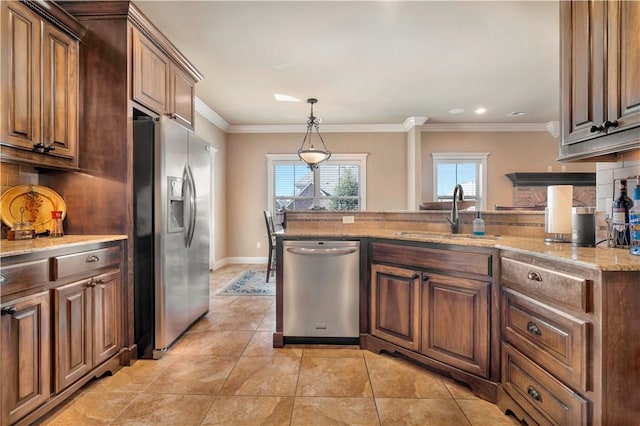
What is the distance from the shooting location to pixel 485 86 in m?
4.24

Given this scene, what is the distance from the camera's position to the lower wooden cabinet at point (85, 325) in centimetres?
170

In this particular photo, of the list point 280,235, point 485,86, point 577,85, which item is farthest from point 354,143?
point 577,85

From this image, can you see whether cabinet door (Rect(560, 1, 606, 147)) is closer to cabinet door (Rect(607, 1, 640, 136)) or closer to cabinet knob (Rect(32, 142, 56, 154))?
cabinet door (Rect(607, 1, 640, 136))

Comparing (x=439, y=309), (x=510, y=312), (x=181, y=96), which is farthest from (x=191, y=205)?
(x=510, y=312)

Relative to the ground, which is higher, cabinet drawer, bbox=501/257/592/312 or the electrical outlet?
the electrical outlet

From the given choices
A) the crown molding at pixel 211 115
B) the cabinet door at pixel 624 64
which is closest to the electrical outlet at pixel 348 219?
the cabinet door at pixel 624 64

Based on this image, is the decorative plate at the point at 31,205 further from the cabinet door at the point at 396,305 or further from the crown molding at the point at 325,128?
the crown molding at the point at 325,128

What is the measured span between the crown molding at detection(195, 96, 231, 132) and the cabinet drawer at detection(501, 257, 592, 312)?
4.60m

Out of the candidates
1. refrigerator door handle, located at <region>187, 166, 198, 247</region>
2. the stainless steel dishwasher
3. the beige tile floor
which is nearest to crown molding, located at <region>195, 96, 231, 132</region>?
refrigerator door handle, located at <region>187, 166, 198, 247</region>

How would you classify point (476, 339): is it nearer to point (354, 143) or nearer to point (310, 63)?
point (310, 63)

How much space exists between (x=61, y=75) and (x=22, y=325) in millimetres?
1617

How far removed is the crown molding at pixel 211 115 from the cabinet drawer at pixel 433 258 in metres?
3.81

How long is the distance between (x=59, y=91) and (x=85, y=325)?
1.54 metres

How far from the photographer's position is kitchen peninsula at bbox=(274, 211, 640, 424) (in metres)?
1.17
